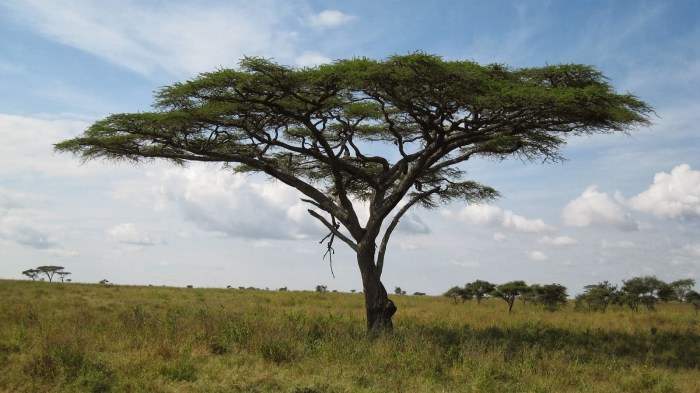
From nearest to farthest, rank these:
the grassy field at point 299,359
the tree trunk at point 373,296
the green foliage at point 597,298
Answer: the grassy field at point 299,359 → the tree trunk at point 373,296 → the green foliage at point 597,298

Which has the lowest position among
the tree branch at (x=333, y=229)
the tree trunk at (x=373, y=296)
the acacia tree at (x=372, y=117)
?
the tree trunk at (x=373, y=296)

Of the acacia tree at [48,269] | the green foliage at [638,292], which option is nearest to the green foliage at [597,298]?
the green foliage at [638,292]

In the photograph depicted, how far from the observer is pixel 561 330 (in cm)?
1773

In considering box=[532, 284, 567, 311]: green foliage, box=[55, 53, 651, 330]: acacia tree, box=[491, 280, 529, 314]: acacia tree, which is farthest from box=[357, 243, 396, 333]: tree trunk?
box=[532, 284, 567, 311]: green foliage

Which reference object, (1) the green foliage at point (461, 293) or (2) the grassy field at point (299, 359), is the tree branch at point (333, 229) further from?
(1) the green foliage at point (461, 293)

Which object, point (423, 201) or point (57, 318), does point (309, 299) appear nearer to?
point (423, 201)

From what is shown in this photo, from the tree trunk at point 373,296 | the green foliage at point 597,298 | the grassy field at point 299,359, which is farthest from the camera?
the green foliage at point 597,298

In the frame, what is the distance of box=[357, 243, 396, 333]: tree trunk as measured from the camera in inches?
609

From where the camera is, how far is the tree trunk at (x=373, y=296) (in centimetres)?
1547

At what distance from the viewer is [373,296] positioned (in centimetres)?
1570

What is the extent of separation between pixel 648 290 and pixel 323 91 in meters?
27.7

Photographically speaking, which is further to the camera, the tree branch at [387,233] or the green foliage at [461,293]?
the green foliage at [461,293]

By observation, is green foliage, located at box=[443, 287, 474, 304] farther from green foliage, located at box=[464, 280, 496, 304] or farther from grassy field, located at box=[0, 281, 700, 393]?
grassy field, located at box=[0, 281, 700, 393]

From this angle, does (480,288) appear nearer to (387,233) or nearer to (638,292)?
(638,292)
